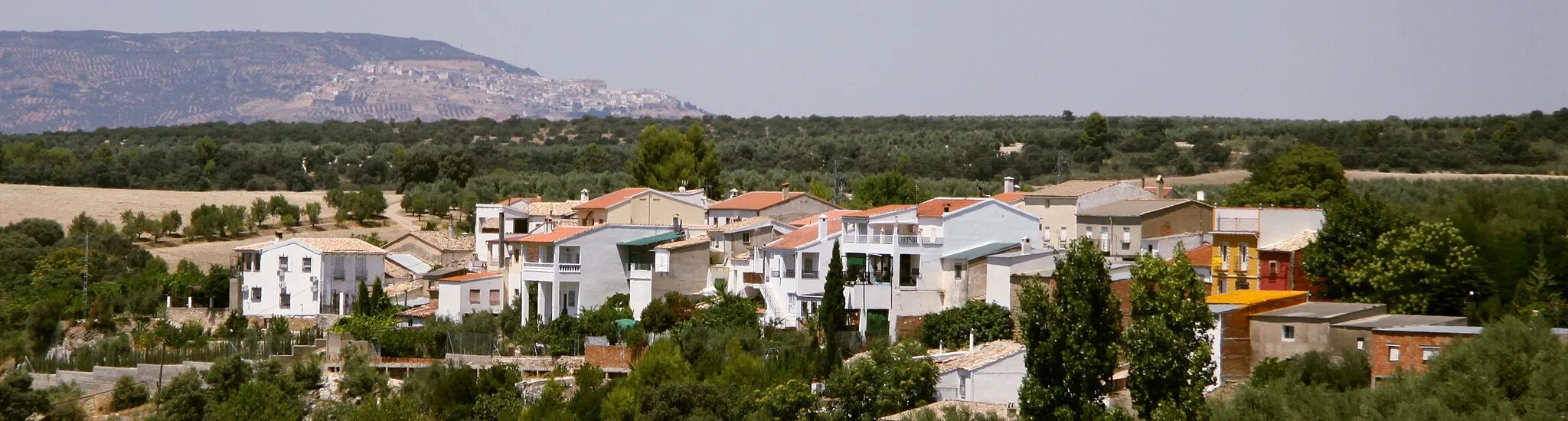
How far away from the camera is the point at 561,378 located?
141 feet

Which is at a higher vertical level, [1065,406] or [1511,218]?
[1511,218]

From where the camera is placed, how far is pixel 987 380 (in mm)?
36594

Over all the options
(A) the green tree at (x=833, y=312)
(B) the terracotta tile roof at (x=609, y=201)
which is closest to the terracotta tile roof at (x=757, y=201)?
(B) the terracotta tile roof at (x=609, y=201)

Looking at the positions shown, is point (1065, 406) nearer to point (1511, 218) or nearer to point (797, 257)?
point (797, 257)

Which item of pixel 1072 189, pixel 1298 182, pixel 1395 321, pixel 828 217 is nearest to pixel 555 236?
pixel 828 217

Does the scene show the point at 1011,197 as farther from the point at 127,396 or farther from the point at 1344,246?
the point at 127,396

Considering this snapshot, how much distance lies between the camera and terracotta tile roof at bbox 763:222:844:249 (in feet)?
154

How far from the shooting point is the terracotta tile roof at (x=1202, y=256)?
42.1 metres

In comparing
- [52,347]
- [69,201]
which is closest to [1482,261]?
[52,347]

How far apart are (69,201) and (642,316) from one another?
171 feet

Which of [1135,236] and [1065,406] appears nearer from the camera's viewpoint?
[1065,406]

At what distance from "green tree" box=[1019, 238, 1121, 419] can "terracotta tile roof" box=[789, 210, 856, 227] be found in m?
15.3

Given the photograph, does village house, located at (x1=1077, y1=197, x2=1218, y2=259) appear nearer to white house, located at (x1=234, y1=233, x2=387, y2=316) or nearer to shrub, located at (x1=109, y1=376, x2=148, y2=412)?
white house, located at (x1=234, y1=233, x2=387, y2=316)

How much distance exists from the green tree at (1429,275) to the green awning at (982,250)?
31.4ft
